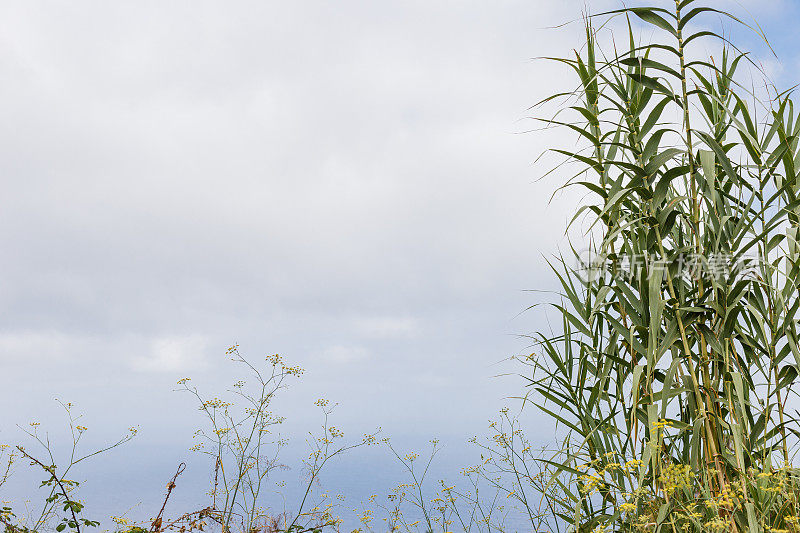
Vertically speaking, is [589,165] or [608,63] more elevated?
[608,63]

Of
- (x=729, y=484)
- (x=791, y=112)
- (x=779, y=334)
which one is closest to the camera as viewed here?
(x=729, y=484)

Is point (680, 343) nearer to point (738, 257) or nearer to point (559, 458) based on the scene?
point (738, 257)

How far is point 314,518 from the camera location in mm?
2572

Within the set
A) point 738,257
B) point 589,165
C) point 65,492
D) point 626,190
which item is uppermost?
point 589,165

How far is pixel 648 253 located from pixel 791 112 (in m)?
0.84

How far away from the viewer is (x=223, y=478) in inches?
103

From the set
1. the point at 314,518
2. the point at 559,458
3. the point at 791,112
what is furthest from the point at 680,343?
the point at 314,518

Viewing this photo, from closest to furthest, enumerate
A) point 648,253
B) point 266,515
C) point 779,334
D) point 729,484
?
point 729,484, point 779,334, point 648,253, point 266,515

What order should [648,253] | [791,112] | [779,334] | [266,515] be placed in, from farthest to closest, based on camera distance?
[266,515]
[791,112]
[648,253]
[779,334]

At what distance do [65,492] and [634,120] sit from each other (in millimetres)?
2696

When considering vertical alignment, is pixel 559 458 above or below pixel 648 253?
below

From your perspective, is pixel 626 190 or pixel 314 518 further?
pixel 314 518

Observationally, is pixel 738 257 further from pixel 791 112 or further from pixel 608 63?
pixel 608 63

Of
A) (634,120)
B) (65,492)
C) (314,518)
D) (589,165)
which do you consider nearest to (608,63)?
(634,120)
